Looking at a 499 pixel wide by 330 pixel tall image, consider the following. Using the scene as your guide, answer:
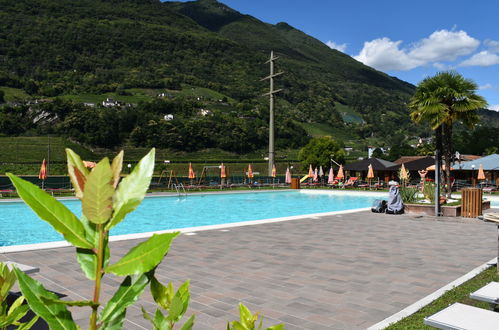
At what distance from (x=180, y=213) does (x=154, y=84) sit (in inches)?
3867

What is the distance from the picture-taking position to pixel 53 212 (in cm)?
55

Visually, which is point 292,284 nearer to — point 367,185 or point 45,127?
point 367,185

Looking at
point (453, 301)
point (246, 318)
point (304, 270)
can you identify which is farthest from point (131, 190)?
point (304, 270)

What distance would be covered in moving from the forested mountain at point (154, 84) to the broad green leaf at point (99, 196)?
75.0m

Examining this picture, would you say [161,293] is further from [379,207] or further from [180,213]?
[180,213]

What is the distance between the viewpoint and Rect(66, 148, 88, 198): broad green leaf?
1.88 ft

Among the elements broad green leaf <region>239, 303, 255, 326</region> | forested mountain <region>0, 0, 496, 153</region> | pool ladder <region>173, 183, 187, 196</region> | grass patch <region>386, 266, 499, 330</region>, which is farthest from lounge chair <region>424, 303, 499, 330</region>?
forested mountain <region>0, 0, 496, 153</region>

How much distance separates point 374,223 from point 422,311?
803 cm

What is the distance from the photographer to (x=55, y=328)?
609 millimetres

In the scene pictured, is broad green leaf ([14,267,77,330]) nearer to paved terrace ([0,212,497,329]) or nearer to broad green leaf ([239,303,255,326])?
broad green leaf ([239,303,255,326])

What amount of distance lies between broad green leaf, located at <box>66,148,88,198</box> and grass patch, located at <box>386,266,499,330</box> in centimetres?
406

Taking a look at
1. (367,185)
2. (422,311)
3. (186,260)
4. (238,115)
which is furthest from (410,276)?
(238,115)

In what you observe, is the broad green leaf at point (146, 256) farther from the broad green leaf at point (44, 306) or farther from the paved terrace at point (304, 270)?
the paved terrace at point (304, 270)

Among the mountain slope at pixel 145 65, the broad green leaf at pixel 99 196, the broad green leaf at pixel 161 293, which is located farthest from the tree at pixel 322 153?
the mountain slope at pixel 145 65
